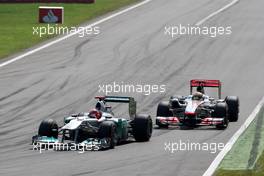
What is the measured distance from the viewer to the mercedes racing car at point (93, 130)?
28.3 m

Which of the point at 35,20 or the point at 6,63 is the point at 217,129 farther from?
the point at 35,20

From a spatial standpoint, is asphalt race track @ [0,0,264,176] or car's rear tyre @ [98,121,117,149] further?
car's rear tyre @ [98,121,117,149]

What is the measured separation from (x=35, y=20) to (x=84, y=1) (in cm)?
708

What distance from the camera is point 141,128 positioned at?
30359 mm

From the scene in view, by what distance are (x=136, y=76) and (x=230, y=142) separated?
16.3m

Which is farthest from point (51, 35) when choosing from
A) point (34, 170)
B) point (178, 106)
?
point (34, 170)

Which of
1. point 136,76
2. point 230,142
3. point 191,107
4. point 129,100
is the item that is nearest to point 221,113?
point 191,107

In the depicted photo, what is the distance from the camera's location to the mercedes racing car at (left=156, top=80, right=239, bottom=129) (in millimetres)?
33875

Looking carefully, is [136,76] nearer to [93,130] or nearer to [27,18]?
[27,18]

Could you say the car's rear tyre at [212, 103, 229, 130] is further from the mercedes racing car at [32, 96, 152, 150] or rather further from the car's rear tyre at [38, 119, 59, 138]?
the car's rear tyre at [38, 119, 59, 138]

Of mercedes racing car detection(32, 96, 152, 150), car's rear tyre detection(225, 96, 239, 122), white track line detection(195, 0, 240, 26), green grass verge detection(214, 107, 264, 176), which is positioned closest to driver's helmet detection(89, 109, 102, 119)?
mercedes racing car detection(32, 96, 152, 150)

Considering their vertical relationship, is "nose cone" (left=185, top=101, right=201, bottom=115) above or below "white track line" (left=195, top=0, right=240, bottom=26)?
below

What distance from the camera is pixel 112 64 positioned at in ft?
160

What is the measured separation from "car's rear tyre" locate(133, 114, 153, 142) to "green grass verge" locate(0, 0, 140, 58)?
20.6 m
